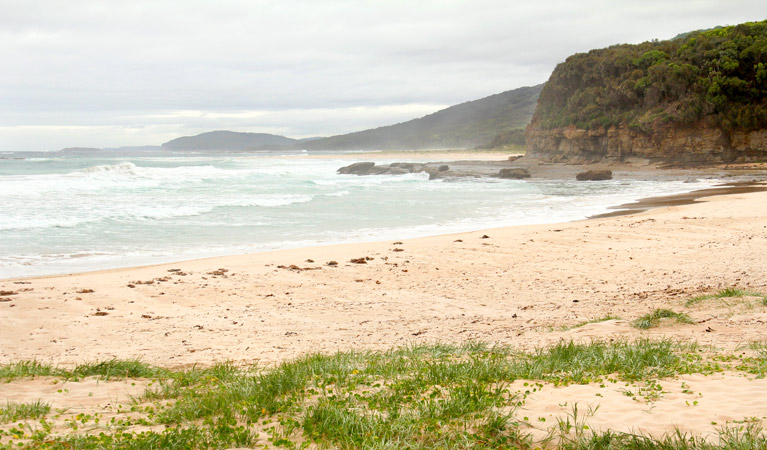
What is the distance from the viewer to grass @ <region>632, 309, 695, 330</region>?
19.9 feet

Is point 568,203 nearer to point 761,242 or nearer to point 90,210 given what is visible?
point 761,242

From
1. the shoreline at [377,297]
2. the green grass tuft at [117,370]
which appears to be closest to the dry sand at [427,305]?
the shoreline at [377,297]

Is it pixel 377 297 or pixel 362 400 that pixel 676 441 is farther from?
pixel 377 297

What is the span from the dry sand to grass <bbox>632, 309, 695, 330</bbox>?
0.43 feet

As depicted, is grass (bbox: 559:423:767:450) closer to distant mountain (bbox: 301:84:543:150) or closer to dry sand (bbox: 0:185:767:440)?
dry sand (bbox: 0:185:767:440)

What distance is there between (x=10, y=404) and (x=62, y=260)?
27.2ft

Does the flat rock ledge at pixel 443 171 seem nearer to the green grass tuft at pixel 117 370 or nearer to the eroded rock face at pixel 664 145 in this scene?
the eroded rock face at pixel 664 145

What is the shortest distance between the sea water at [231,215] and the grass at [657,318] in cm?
851

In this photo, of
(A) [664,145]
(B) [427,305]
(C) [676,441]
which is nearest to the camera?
(C) [676,441]

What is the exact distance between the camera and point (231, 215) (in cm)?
1900

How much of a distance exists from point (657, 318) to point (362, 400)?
397 centimetres

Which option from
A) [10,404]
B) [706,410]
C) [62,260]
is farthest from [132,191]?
[706,410]

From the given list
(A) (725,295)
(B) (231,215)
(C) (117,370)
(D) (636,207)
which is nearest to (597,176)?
(D) (636,207)

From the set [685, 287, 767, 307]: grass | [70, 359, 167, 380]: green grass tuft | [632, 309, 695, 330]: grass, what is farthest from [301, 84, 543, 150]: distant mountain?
[70, 359, 167, 380]: green grass tuft
